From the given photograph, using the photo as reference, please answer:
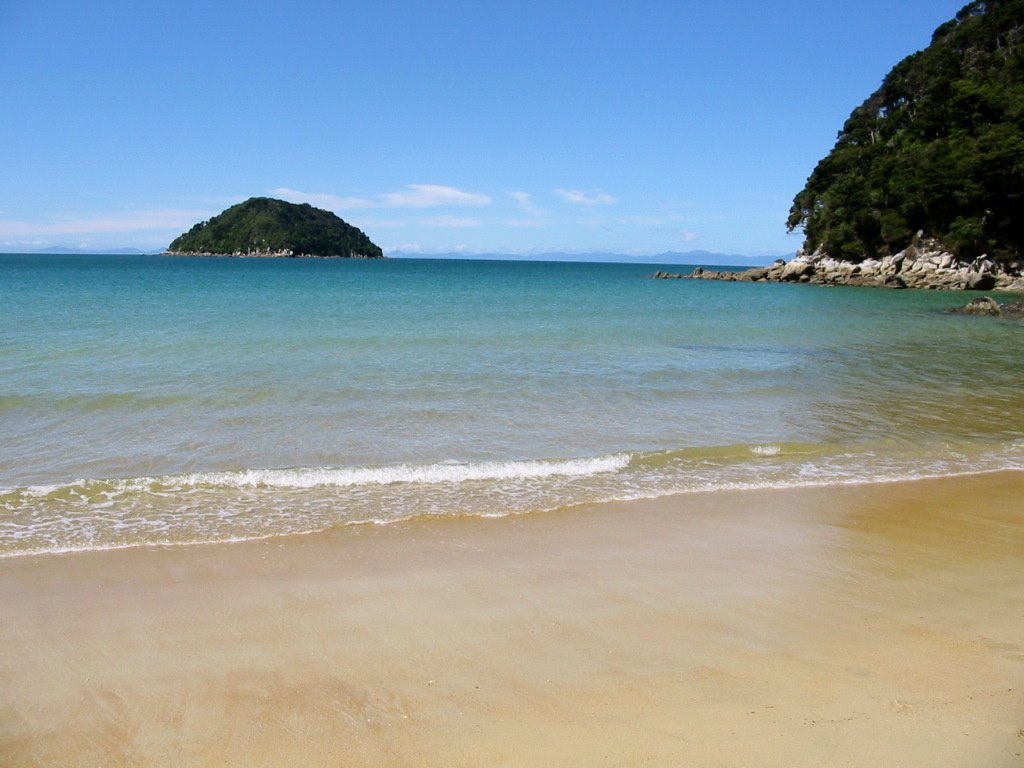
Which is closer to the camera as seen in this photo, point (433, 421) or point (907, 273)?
point (433, 421)

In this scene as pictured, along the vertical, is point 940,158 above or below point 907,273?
above

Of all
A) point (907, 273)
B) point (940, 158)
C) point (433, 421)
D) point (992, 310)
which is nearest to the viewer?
point (433, 421)

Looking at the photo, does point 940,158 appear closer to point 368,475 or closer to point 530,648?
point 368,475

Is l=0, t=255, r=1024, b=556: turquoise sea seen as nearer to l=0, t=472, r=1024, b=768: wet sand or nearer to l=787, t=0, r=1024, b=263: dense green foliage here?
l=0, t=472, r=1024, b=768: wet sand

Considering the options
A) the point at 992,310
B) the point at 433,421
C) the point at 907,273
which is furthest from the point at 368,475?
the point at 907,273

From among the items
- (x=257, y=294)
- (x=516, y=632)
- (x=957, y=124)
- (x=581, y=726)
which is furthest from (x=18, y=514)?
(x=957, y=124)

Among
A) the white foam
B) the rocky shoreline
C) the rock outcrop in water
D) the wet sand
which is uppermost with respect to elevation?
the rocky shoreline

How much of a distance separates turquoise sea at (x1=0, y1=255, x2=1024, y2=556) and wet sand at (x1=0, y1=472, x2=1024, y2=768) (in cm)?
105

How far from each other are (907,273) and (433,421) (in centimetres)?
5458

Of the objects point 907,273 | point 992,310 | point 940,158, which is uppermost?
point 940,158

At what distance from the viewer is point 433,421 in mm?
10391

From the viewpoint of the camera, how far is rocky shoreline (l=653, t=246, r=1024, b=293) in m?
48.1

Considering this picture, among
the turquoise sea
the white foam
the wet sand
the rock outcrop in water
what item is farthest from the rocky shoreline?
the wet sand

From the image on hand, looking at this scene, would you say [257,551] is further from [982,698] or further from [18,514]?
[982,698]
